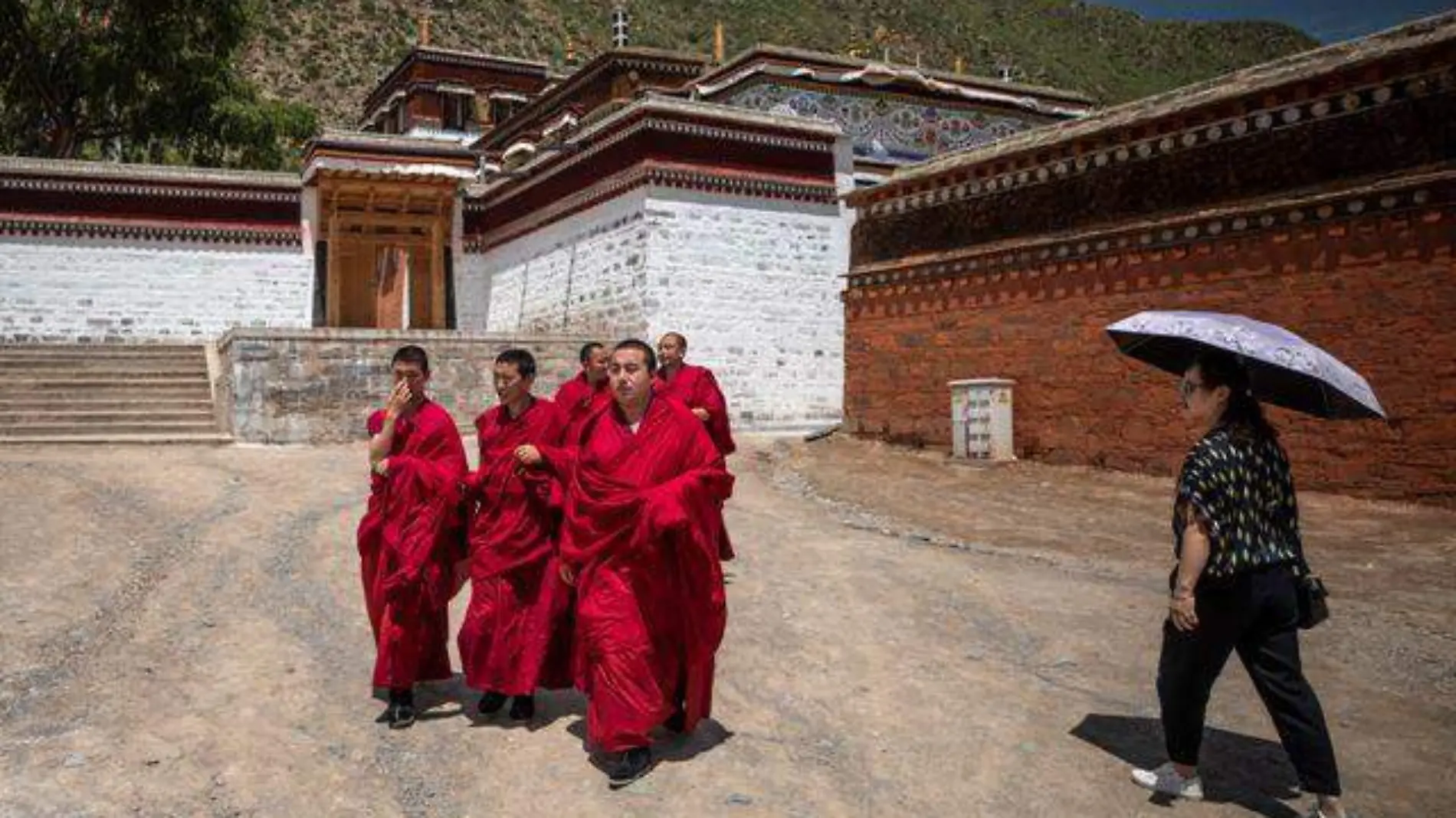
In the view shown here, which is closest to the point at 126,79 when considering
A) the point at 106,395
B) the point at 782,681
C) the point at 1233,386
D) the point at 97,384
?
the point at 97,384

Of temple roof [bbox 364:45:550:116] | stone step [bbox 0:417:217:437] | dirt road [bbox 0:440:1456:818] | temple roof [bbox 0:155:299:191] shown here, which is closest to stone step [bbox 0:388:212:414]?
stone step [bbox 0:417:217:437]

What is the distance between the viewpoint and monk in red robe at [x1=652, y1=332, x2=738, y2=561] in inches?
261

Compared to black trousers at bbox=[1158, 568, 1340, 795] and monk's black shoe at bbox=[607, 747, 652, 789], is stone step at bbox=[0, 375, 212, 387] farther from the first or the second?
black trousers at bbox=[1158, 568, 1340, 795]

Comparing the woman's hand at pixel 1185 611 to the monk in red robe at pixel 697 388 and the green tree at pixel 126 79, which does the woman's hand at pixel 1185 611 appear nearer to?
the monk in red robe at pixel 697 388

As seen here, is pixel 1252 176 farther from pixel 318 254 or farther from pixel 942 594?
pixel 318 254

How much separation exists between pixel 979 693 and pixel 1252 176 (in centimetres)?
717

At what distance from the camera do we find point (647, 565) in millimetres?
→ 3988

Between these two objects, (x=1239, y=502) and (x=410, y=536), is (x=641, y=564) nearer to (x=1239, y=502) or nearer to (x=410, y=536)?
(x=410, y=536)

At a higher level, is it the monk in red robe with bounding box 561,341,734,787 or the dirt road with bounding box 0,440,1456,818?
the monk in red robe with bounding box 561,341,734,787

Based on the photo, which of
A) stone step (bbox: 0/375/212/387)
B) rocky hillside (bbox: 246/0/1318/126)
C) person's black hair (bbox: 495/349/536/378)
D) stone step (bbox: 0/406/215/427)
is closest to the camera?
person's black hair (bbox: 495/349/536/378)

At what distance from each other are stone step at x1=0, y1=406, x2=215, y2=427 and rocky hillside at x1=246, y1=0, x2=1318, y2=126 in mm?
38019

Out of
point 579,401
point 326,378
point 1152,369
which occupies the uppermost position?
point 1152,369

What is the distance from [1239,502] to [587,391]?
289cm

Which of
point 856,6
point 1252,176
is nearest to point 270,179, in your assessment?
point 1252,176
